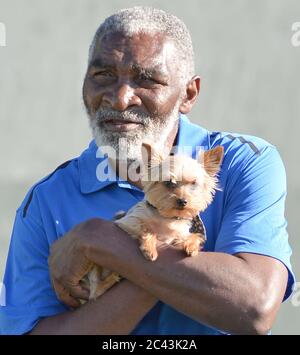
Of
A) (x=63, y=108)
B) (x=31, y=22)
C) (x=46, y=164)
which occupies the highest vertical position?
(x=31, y=22)

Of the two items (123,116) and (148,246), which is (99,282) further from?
(123,116)

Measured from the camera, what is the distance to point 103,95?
3.87m

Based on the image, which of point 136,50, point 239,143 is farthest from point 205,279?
point 136,50

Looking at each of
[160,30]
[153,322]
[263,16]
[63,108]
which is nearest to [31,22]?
[63,108]

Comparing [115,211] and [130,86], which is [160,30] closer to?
[130,86]

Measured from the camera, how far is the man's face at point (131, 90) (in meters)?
3.81

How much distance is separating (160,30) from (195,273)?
4.00 ft

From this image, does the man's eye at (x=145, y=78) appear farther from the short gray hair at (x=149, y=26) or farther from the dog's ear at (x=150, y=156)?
the dog's ear at (x=150, y=156)

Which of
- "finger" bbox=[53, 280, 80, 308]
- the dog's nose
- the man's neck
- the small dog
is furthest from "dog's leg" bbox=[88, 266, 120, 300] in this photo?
the man's neck

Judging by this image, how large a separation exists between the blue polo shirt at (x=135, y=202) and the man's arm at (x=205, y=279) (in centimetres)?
13

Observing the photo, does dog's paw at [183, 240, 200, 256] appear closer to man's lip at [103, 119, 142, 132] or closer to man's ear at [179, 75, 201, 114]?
man's lip at [103, 119, 142, 132]

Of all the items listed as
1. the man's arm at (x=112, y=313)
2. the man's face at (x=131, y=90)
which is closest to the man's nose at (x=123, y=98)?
the man's face at (x=131, y=90)

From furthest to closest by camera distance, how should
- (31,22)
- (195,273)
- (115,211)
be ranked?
1. (31,22)
2. (115,211)
3. (195,273)
